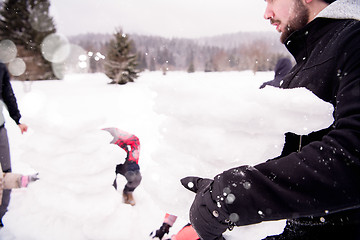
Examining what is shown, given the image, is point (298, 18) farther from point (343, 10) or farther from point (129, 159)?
point (129, 159)

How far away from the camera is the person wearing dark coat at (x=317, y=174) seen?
634mm

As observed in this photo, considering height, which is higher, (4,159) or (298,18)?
(298,18)

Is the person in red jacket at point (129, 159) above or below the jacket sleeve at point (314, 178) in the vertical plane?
below

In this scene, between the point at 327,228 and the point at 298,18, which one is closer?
the point at 327,228

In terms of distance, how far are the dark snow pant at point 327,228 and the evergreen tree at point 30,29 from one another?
984 inches

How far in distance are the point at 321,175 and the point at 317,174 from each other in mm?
11

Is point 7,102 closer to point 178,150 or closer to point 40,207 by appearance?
point 40,207

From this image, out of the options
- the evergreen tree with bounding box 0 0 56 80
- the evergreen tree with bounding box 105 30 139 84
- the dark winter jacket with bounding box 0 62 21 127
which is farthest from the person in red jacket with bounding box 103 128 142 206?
the evergreen tree with bounding box 0 0 56 80

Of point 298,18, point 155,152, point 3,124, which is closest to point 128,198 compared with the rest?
point 3,124

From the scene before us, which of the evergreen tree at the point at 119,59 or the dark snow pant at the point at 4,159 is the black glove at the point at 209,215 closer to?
the dark snow pant at the point at 4,159

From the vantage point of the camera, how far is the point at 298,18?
118 cm

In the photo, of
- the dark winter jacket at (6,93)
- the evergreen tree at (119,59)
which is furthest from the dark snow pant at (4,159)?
the evergreen tree at (119,59)

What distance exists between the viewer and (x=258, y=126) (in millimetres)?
1016

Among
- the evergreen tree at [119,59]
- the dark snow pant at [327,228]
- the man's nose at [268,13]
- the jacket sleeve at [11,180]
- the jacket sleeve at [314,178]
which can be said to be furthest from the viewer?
the evergreen tree at [119,59]
